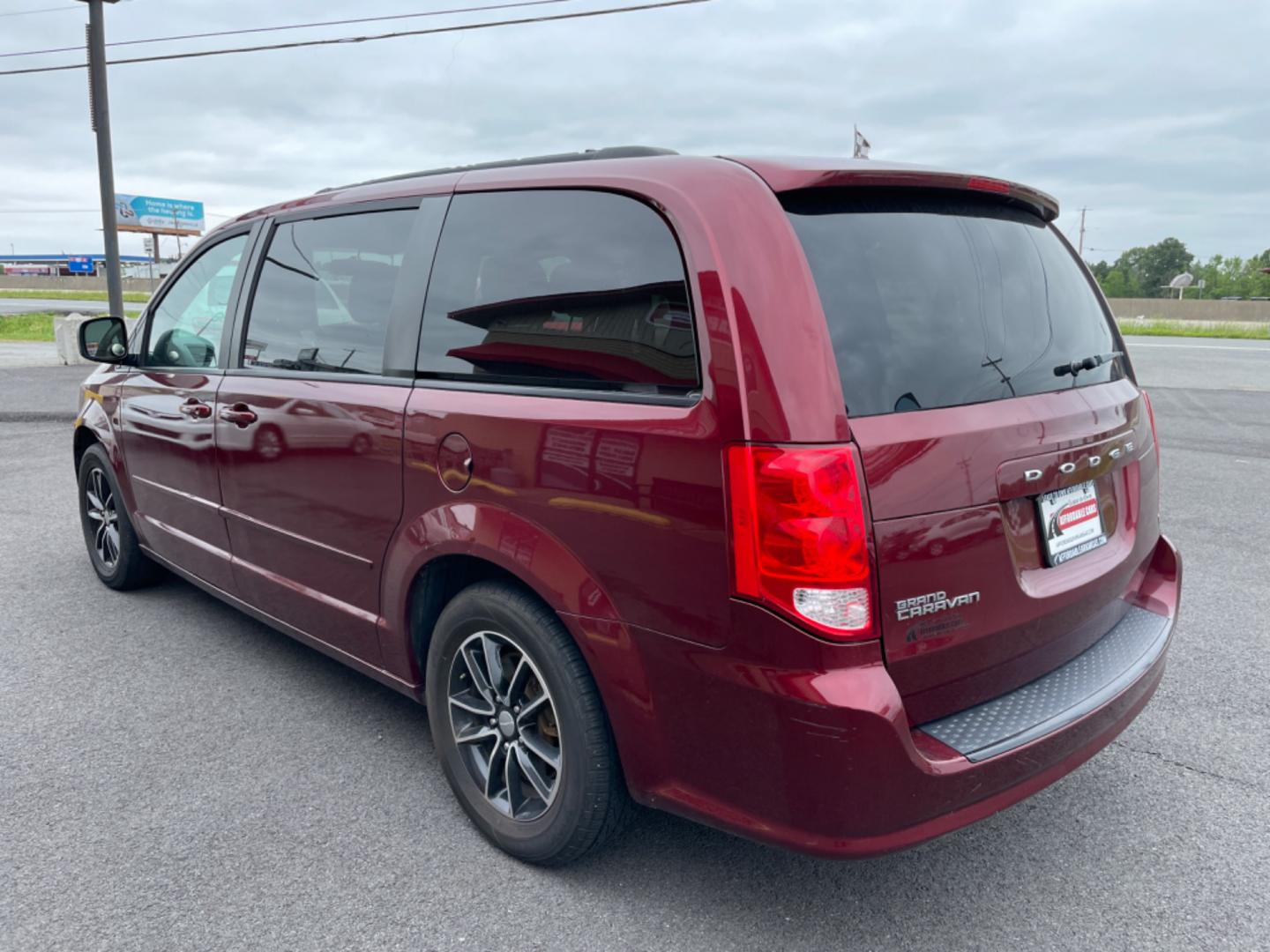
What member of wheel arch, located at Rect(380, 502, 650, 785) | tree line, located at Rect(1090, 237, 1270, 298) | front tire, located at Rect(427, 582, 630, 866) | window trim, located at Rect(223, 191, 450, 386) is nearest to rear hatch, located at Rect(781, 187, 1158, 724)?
wheel arch, located at Rect(380, 502, 650, 785)

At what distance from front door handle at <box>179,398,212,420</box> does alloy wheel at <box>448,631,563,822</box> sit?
64.8 inches

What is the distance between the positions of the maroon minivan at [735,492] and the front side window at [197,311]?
848mm

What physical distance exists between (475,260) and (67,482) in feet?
20.5

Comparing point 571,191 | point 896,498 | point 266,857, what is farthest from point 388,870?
point 571,191

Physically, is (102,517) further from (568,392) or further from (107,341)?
(568,392)

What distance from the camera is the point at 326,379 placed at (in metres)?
3.04

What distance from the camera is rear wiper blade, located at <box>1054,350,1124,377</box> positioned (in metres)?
2.41

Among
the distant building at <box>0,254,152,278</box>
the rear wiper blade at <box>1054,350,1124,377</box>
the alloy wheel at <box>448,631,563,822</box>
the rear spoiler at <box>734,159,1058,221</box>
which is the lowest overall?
the alloy wheel at <box>448,631,563,822</box>

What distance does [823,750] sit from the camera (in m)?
1.88

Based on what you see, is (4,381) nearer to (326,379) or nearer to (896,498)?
(326,379)

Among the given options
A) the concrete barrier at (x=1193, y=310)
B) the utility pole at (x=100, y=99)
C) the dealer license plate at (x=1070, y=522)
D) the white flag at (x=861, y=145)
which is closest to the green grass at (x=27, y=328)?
the utility pole at (x=100, y=99)

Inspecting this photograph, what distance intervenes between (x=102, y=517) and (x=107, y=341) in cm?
104

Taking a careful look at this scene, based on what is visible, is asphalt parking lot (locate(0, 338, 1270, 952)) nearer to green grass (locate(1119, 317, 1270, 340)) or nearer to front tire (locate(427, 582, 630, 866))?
front tire (locate(427, 582, 630, 866))

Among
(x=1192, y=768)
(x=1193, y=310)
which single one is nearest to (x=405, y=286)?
(x=1192, y=768)
